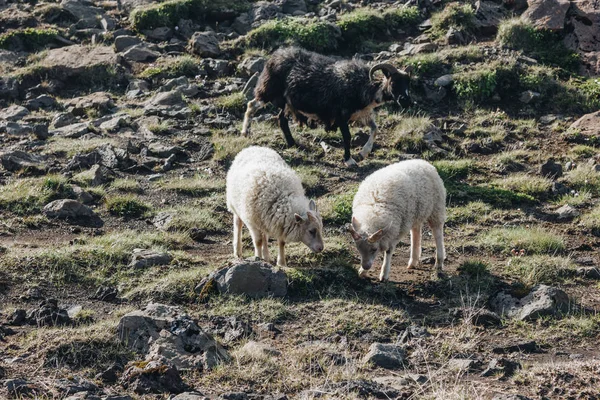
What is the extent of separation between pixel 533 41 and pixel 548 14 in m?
0.81

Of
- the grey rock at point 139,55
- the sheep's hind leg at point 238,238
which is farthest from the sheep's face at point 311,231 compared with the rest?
the grey rock at point 139,55

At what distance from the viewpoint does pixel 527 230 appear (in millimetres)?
11672

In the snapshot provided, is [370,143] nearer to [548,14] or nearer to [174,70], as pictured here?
[174,70]

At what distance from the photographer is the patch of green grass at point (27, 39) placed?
1962cm

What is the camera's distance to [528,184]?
44.2 ft

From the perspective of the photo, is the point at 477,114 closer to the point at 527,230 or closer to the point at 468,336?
the point at 527,230

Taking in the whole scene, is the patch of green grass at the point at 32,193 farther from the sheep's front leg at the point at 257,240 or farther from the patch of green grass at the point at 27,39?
the patch of green grass at the point at 27,39

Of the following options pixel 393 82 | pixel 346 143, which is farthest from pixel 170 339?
pixel 393 82

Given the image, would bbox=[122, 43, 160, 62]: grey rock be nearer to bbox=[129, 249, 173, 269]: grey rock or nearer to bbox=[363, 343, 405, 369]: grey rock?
bbox=[129, 249, 173, 269]: grey rock

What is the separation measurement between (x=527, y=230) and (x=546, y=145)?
4.21 m

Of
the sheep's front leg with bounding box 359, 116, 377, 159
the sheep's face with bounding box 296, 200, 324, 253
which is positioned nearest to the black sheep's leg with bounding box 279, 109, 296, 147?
the sheep's front leg with bounding box 359, 116, 377, 159

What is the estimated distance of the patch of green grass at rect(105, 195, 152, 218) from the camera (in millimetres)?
12203

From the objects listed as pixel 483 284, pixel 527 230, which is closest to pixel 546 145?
pixel 527 230

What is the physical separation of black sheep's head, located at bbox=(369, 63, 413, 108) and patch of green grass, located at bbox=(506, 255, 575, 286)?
4.97m
